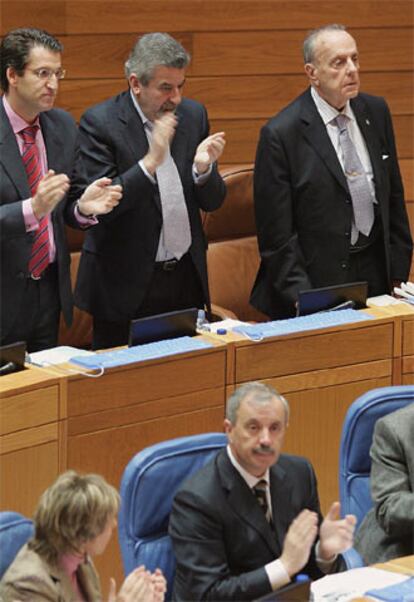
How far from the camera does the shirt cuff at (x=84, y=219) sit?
3.25m

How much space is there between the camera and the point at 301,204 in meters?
3.69

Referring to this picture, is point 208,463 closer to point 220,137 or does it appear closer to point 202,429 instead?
point 202,429

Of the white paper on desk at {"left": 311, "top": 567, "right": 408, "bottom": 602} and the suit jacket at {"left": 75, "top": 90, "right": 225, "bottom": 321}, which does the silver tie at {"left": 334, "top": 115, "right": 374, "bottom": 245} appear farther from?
the white paper on desk at {"left": 311, "top": 567, "right": 408, "bottom": 602}

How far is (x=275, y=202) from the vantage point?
364 cm

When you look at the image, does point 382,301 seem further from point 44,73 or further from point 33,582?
point 33,582

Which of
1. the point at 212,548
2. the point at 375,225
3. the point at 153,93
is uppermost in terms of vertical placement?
the point at 153,93

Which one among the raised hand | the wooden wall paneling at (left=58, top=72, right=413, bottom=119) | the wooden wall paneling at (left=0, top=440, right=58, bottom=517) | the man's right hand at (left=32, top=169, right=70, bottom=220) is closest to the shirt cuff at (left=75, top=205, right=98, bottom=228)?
the man's right hand at (left=32, top=169, right=70, bottom=220)

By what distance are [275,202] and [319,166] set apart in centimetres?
16

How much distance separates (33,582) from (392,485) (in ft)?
2.89

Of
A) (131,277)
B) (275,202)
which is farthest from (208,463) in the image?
(275,202)

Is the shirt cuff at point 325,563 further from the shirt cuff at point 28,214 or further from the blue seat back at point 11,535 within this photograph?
the shirt cuff at point 28,214

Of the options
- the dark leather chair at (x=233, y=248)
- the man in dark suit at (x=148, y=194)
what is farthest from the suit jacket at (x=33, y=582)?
the dark leather chair at (x=233, y=248)

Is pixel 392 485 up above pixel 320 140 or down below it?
below

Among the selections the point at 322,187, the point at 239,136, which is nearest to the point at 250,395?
the point at 322,187
